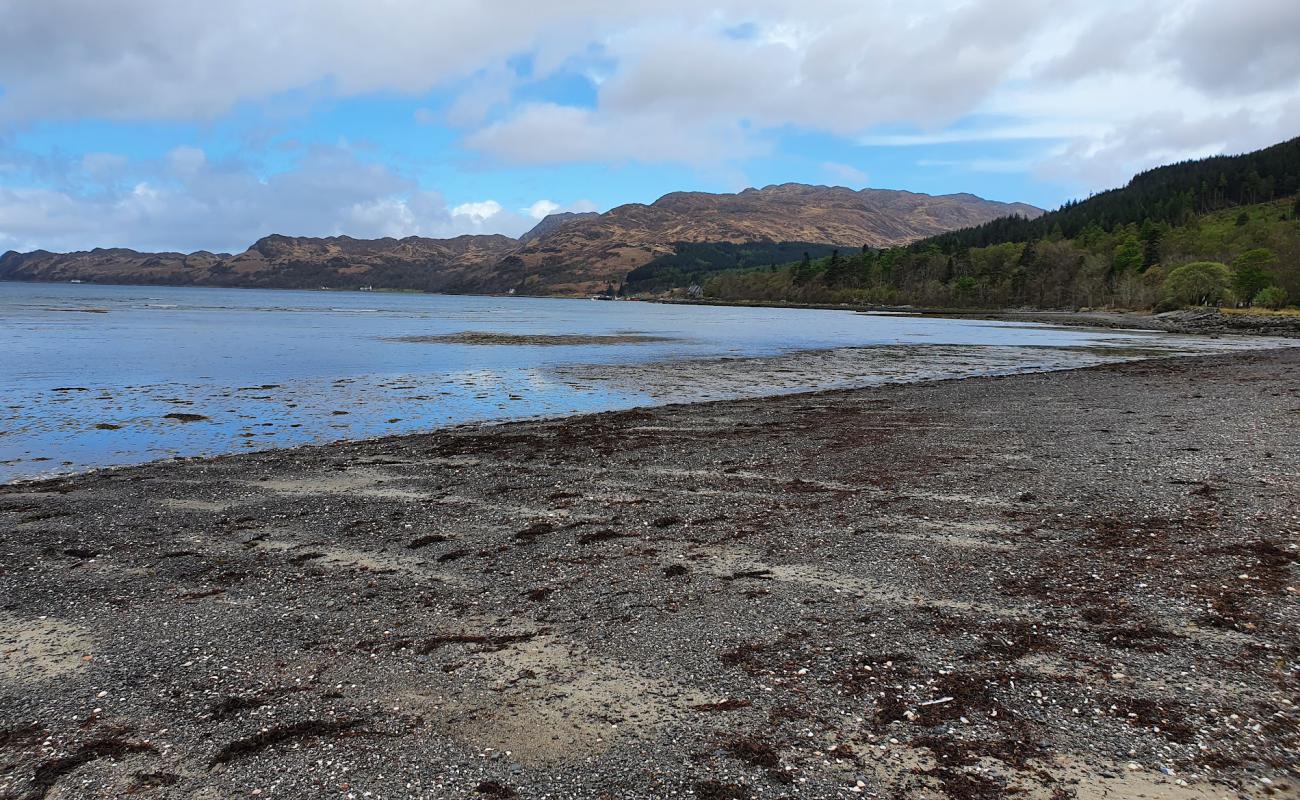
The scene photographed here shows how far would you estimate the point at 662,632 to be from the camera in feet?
26.6

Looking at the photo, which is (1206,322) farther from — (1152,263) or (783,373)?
(783,373)

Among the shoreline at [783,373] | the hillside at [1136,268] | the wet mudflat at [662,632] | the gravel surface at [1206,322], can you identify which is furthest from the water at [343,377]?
the hillside at [1136,268]

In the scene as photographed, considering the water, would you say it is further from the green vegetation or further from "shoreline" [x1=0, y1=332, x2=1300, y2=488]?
the green vegetation

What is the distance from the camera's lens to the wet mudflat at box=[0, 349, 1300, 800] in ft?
18.5

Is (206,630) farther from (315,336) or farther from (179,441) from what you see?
(315,336)

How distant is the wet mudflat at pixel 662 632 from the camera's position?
5.64m

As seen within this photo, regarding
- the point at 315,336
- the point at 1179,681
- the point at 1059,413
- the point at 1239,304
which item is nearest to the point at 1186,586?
the point at 1179,681

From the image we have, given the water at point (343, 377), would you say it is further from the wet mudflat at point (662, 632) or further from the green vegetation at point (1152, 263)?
the green vegetation at point (1152, 263)

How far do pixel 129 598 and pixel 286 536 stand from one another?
9.19ft

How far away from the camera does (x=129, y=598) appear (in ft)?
30.8

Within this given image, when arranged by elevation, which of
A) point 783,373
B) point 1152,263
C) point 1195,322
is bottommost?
point 783,373

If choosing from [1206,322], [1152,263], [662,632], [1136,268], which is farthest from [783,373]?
[1152,263]

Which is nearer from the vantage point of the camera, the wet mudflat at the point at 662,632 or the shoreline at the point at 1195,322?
the wet mudflat at the point at 662,632

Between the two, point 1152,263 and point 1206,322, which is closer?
point 1206,322
